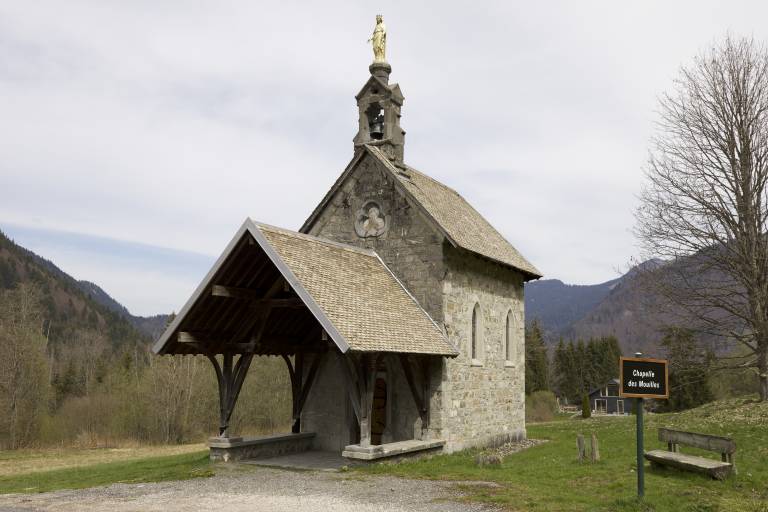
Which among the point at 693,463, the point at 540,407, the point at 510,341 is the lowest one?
the point at 540,407

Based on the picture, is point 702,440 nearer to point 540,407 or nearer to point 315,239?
point 315,239

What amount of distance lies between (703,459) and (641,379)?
3750 mm

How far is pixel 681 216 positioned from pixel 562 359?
67.3 meters

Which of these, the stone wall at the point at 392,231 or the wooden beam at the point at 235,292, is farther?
the stone wall at the point at 392,231

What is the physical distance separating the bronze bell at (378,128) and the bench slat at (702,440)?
36.7ft

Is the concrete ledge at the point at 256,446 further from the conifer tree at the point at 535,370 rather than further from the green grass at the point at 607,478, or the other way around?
the conifer tree at the point at 535,370

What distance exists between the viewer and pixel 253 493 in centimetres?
1141

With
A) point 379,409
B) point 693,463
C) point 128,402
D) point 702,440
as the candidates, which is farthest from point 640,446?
point 128,402

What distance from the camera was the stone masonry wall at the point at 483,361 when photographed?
17.0 metres

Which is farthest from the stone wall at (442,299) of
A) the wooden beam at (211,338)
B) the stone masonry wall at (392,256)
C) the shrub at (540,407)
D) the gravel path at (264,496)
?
the shrub at (540,407)

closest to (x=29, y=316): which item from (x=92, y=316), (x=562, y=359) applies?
(x=562, y=359)

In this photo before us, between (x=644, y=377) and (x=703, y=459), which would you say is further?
(x=703, y=459)

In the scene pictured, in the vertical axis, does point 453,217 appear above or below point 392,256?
above

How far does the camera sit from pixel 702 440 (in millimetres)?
11984
